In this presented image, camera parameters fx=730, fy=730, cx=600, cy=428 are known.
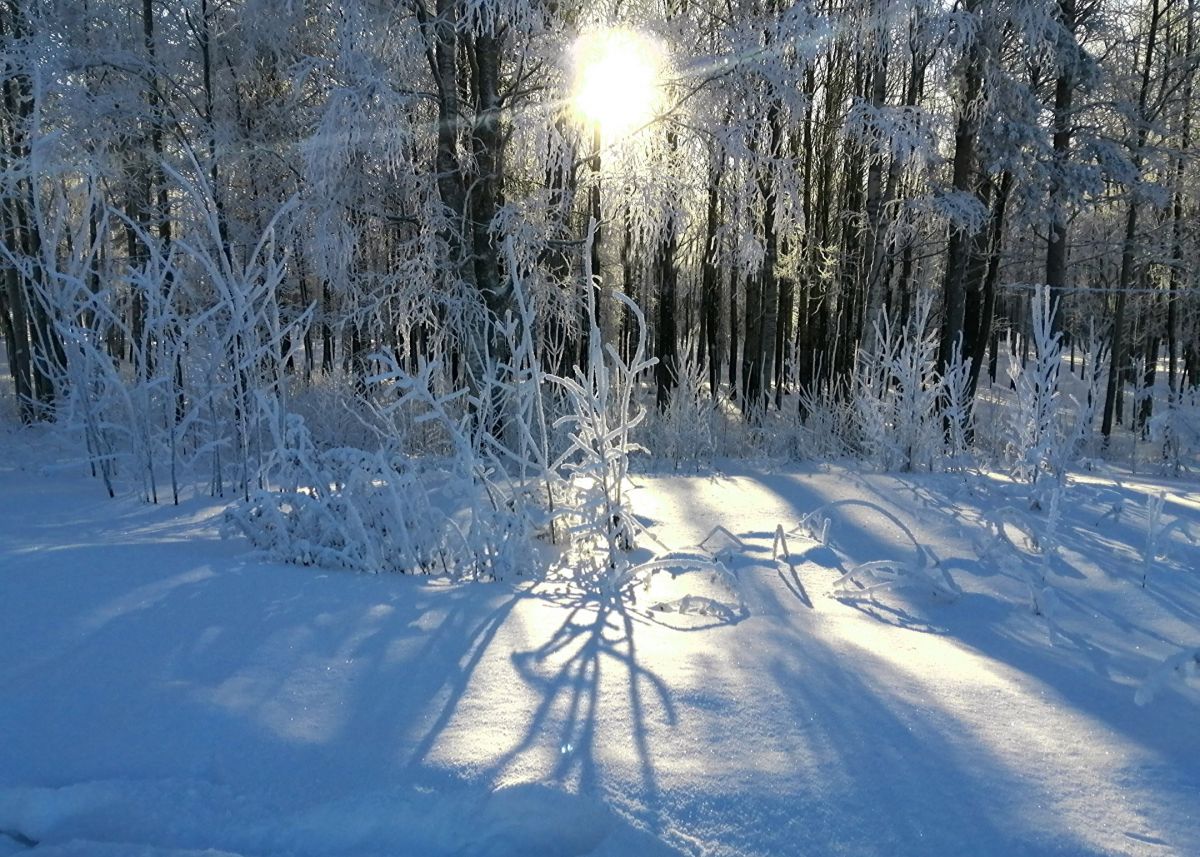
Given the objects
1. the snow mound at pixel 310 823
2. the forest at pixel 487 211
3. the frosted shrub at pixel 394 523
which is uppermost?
the forest at pixel 487 211

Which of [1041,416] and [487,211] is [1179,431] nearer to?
[1041,416]

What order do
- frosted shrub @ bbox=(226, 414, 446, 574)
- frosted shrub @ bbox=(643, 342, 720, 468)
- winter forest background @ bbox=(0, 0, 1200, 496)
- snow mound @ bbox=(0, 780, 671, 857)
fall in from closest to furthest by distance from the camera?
snow mound @ bbox=(0, 780, 671, 857)
frosted shrub @ bbox=(226, 414, 446, 574)
winter forest background @ bbox=(0, 0, 1200, 496)
frosted shrub @ bbox=(643, 342, 720, 468)

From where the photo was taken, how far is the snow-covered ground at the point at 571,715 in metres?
1.48

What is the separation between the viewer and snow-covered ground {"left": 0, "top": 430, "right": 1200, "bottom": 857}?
58.1 inches

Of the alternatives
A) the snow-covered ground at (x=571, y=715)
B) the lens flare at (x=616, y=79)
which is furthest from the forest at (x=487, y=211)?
the snow-covered ground at (x=571, y=715)

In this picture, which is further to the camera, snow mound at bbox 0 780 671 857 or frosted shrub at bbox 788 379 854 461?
frosted shrub at bbox 788 379 854 461

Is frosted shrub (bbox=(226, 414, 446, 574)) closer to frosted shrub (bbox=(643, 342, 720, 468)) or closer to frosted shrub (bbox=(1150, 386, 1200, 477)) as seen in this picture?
frosted shrub (bbox=(643, 342, 720, 468))

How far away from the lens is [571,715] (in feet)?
6.20

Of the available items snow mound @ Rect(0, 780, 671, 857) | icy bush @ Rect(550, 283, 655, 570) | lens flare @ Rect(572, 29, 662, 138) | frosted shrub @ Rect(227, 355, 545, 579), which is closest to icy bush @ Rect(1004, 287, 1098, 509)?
icy bush @ Rect(550, 283, 655, 570)

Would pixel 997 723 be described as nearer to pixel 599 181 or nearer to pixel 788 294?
pixel 599 181

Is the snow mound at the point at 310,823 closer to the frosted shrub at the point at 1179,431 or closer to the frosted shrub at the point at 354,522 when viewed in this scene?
the frosted shrub at the point at 354,522

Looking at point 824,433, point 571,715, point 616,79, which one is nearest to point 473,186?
point 616,79

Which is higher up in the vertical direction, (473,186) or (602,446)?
(473,186)

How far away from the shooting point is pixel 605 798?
1537 mm
